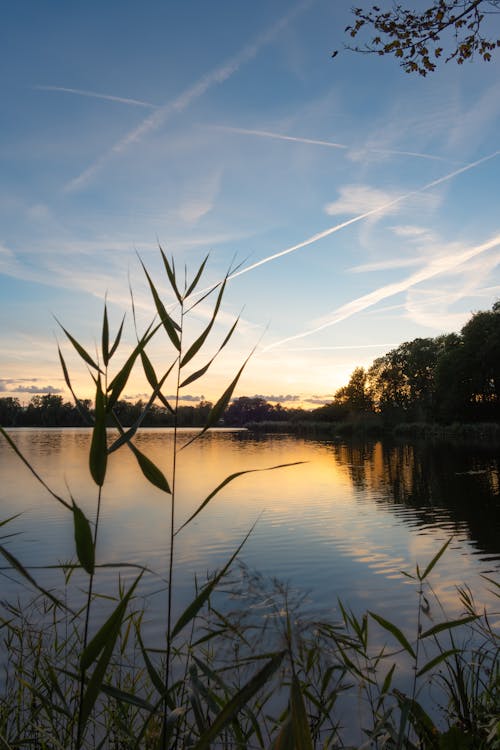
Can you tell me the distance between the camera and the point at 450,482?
23906 mm

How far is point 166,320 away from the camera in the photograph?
2346 millimetres

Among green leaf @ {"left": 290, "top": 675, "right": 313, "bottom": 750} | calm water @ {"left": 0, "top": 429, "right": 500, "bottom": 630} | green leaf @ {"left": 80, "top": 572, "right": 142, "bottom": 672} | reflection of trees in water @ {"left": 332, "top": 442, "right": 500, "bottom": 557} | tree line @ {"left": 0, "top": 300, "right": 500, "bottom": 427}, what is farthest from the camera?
tree line @ {"left": 0, "top": 300, "right": 500, "bottom": 427}

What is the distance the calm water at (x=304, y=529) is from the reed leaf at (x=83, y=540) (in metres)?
2.29

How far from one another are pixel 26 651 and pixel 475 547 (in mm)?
10518

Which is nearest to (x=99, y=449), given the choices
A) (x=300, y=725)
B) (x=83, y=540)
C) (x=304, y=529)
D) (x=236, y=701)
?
(x=83, y=540)

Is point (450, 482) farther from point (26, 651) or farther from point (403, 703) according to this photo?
point (403, 703)

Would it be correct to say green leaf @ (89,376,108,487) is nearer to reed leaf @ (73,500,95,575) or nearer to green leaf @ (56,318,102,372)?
reed leaf @ (73,500,95,575)

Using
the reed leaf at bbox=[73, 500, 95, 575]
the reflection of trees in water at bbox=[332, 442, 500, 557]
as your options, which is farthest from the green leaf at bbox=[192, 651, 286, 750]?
the reflection of trees in water at bbox=[332, 442, 500, 557]

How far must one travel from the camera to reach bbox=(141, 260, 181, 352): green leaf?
89.7 inches

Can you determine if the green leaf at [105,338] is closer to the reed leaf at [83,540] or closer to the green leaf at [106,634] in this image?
the reed leaf at [83,540]

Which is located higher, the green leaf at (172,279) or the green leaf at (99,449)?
the green leaf at (172,279)

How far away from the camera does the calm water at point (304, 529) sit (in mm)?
9898

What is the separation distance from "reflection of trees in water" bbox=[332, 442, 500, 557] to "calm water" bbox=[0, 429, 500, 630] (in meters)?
0.06

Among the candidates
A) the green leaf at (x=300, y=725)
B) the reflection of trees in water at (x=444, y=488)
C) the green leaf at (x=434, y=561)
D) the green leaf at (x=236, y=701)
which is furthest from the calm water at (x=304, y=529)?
the green leaf at (x=300, y=725)
